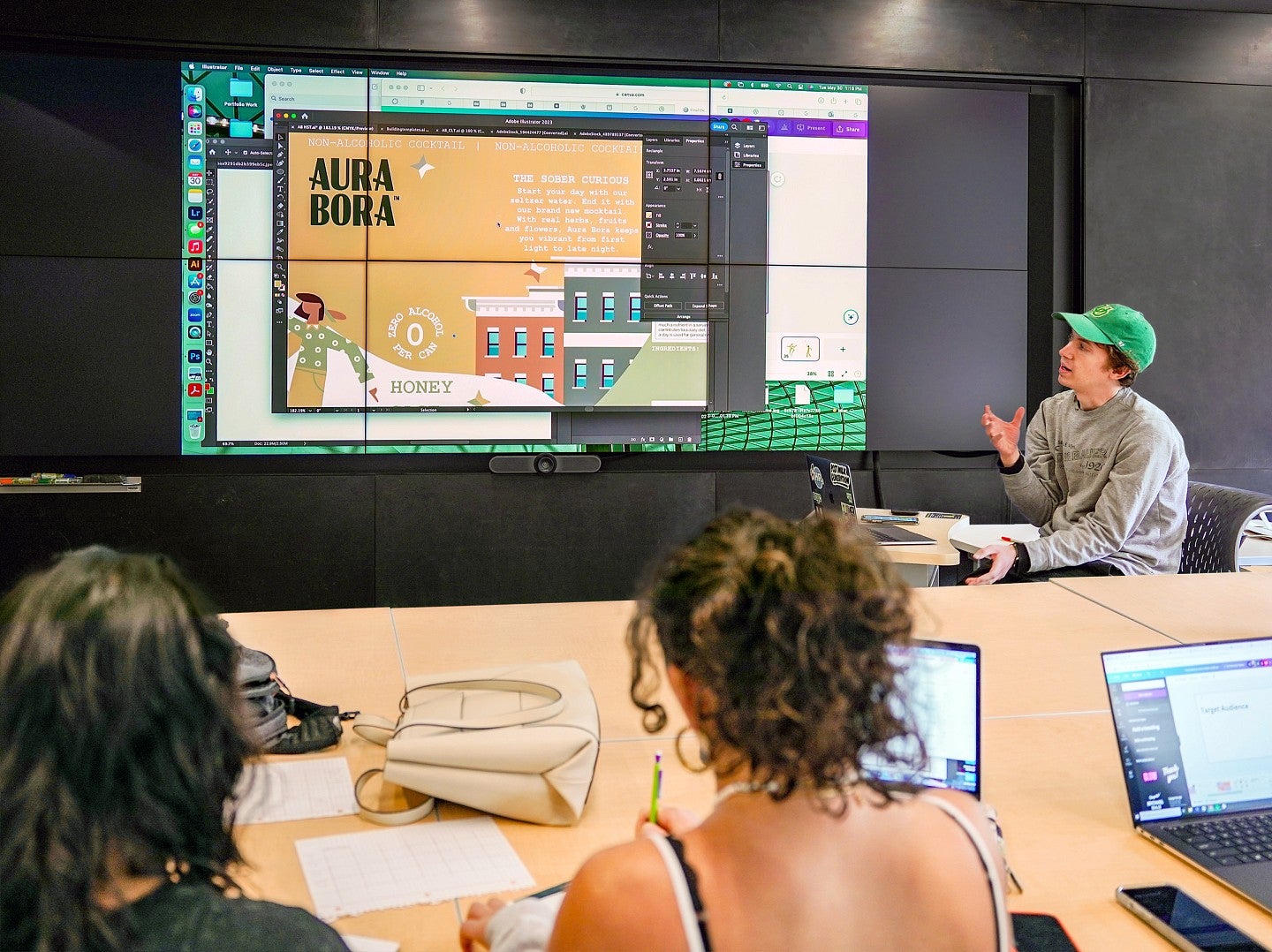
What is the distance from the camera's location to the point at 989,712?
206cm

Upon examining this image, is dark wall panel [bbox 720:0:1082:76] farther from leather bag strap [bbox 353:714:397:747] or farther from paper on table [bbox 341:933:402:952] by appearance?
paper on table [bbox 341:933:402:952]

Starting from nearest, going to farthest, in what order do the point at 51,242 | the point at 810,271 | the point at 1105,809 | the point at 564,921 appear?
the point at 564,921, the point at 1105,809, the point at 51,242, the point at 810,271

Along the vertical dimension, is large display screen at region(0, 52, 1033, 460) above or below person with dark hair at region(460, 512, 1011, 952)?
above

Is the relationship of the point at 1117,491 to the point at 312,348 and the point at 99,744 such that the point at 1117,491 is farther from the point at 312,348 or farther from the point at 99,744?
the point at 99,744

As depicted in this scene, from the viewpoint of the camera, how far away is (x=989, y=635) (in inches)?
100

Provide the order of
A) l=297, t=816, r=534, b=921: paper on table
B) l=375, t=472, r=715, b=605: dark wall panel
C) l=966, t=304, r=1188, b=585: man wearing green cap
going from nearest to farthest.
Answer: l=297, t=816, r=534, b=921: paper on table → l=966, t=304, r=1188, b=585: man wearing green cap → l=375, t=472, r=715, b=605: dark wall panel

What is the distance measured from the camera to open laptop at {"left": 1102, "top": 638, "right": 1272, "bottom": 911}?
153cm

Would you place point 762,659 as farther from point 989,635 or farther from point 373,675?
point 989,635

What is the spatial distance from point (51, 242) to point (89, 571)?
3.87 m

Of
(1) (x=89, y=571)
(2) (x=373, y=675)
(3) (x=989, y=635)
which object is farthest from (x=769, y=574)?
(3) (x=989, y=635)

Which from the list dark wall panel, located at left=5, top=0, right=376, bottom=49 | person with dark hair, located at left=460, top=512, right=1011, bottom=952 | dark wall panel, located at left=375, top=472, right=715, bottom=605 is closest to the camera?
person with dark hair, located at left=460, top=512, right=1011, bottom=952

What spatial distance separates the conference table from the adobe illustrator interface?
177 cm

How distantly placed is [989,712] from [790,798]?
1263mm

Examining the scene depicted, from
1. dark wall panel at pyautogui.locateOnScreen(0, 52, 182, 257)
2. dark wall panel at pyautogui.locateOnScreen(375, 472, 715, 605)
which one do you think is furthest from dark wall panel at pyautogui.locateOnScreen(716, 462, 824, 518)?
dark wall panel at pyautogui.locateOnScreen(0, 52, 182, 257)
